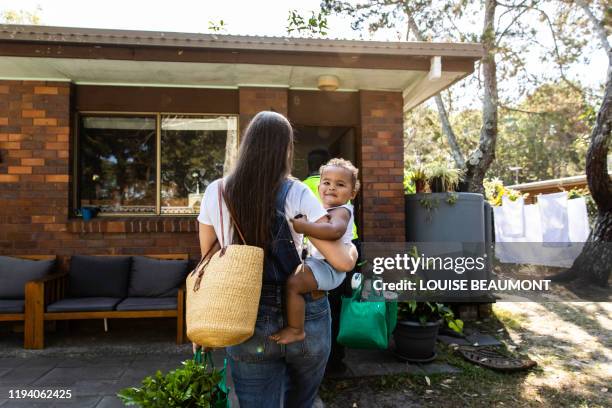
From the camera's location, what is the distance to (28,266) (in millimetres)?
4297

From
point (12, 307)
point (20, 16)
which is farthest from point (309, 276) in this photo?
point (20, 16)

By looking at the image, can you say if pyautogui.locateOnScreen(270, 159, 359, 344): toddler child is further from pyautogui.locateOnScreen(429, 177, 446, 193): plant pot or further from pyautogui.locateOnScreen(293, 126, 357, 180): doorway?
pyautogui.locateOnScreen(293, 126, 357, 180): doorway

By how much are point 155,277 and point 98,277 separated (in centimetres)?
59

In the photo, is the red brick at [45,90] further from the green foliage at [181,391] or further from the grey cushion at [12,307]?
the green foliage at [181,391]

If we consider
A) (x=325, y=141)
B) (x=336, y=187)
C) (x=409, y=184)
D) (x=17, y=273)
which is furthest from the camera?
(x=325, y=141)

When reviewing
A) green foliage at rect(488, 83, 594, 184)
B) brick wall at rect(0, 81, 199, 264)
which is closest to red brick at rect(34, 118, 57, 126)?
brick wall at rect(0, 81, 199, 264)

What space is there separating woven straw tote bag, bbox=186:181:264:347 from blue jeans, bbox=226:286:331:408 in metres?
0.12

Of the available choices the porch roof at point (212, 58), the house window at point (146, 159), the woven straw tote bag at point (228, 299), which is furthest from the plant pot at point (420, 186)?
the woven straw tote bag at point (228, 299)

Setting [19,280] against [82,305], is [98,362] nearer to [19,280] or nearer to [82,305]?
[82,305]

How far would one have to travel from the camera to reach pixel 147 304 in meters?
4.13

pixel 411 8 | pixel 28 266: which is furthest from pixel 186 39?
pixel 411 8

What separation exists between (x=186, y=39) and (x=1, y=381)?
322 centimetres

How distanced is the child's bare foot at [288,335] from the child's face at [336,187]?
80 cm

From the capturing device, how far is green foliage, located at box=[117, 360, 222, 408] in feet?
Result: 5.74
